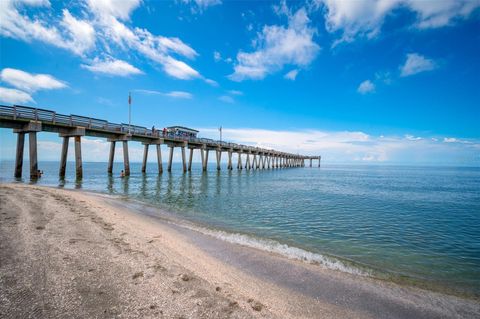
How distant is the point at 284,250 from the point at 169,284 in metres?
4.39

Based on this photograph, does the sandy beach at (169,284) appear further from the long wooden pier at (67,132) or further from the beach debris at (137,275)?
the long wooden pier at (67,132)

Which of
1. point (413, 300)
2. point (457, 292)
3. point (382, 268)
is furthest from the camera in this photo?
point (382, 268)

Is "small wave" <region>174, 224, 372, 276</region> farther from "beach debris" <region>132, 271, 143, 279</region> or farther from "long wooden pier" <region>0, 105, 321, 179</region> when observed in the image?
"long wooden pier" <region>0, 105, 321, 179</region>

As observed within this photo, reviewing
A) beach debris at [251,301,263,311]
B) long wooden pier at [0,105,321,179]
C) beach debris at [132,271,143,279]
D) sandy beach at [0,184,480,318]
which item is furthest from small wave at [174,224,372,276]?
long wooden pier at [0,105,321,179]

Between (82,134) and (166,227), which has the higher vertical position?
(82,134)

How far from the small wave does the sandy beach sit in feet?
1.46

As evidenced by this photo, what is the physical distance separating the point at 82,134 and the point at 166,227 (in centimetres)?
2404

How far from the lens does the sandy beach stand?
152 inches

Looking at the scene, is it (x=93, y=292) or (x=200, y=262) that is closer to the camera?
(x=93, y=292)

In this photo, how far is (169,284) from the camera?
4758 millimetres

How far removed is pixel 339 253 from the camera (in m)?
7.85

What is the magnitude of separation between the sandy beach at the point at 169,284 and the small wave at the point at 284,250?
1.46 feet

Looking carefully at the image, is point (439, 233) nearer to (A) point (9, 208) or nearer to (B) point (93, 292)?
(B) point (93, 292)

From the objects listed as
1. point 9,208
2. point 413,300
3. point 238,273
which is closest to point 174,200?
point 9,208
